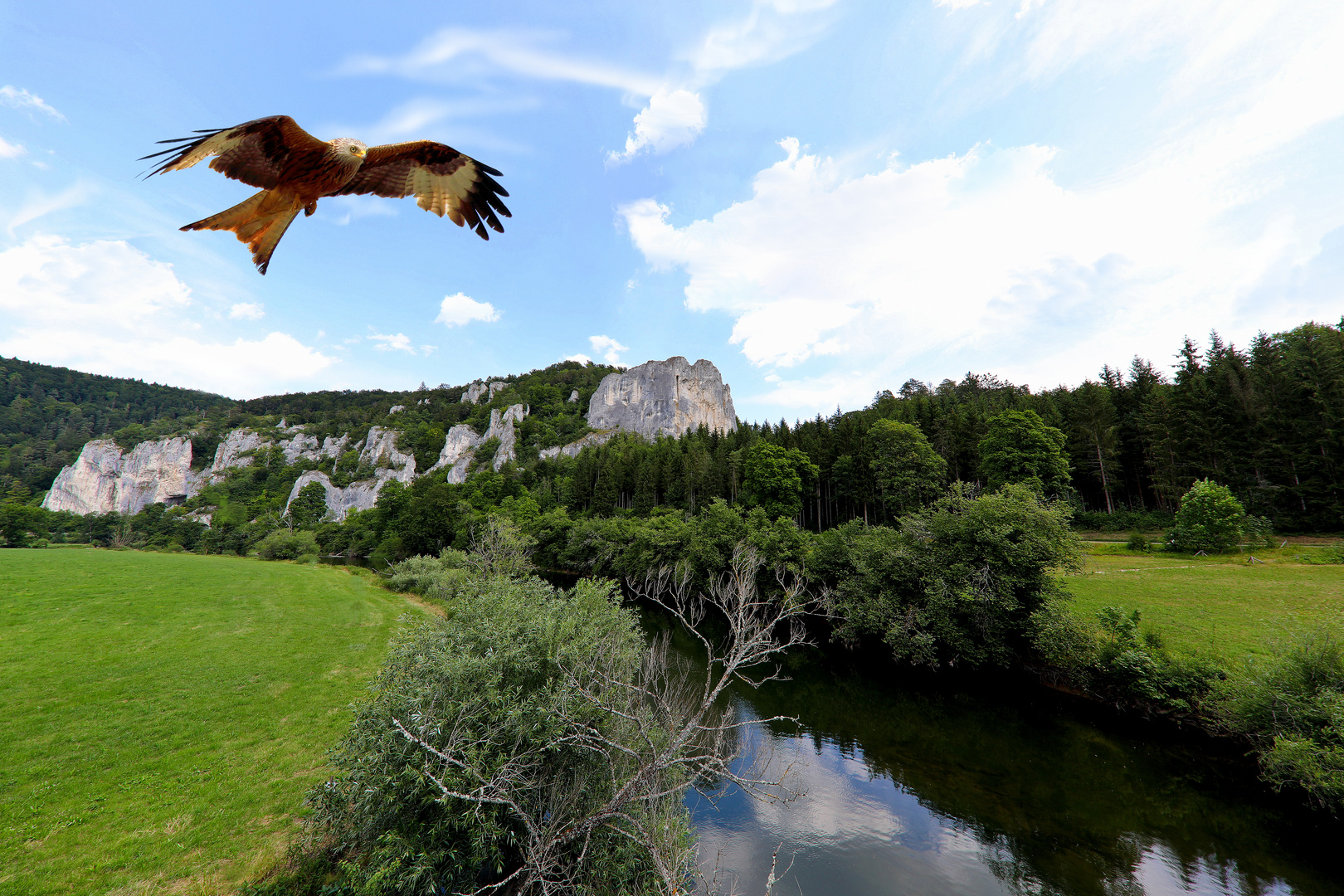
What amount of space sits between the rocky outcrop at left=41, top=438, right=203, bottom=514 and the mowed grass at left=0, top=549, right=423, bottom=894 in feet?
322

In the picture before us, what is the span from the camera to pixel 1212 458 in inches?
1210

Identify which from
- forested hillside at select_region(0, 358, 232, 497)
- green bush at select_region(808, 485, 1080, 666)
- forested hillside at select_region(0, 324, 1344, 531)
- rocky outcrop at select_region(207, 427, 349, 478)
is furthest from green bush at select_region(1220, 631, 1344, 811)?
forested hillside at select_region(0, 358, 232, 497)

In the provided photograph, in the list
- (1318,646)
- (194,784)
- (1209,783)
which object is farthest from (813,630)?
(194,784)

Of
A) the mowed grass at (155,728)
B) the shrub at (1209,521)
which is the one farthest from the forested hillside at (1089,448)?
the mowed grass at (155,728)

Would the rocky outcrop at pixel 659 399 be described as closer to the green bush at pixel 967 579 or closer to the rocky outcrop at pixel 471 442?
the rocky outcrop at pixel 471 442

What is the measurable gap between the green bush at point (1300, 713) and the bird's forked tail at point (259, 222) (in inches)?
702

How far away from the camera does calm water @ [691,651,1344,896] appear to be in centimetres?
870

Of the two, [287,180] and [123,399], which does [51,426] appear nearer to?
[123,399]

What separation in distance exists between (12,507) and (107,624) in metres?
50.3

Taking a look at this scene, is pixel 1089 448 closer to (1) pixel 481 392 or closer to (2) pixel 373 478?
(2) pixel 373 478

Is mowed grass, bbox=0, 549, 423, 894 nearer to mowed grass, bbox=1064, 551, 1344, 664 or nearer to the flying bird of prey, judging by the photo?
the flying bird of prey

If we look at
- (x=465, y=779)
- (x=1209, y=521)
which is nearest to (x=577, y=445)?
(x=1209, y=521)

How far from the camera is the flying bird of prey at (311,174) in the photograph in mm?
2936

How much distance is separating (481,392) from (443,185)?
12349 centimetres
